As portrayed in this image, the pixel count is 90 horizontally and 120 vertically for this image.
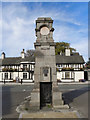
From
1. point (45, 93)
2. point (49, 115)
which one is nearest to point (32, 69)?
point (45, 93)

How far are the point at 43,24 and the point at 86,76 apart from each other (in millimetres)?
34568

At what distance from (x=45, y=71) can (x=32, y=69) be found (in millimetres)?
28940

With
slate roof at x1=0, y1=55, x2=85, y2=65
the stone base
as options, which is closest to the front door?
the stone base

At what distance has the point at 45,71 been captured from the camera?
8945 millimetres

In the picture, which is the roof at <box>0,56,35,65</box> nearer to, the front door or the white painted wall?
the white painted wall

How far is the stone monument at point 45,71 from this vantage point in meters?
8.80

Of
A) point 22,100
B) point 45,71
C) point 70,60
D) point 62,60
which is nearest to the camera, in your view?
point 45,71

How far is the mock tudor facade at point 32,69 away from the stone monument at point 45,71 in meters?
27.1

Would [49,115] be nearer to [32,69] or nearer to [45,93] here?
[45,93]

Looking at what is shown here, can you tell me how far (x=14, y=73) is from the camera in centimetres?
3781

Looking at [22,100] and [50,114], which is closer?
[50,114]

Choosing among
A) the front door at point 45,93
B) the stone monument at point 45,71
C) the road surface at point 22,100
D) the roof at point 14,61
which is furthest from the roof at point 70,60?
the front door at point 45,93

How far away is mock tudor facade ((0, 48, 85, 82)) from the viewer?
35.9 metres

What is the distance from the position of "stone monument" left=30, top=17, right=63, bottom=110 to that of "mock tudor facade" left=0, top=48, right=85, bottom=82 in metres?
27.1
